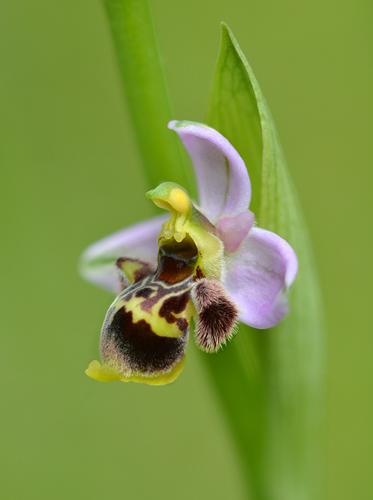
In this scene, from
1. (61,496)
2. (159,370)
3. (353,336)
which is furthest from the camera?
(353,336)

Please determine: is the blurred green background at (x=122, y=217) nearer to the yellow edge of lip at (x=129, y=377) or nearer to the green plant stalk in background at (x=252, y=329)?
the green plant stalk in background at (x=252, y=329)

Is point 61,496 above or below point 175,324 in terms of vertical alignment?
below

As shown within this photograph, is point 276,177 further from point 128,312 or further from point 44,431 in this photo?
point 44,431

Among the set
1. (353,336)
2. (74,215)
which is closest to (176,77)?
(74,215)

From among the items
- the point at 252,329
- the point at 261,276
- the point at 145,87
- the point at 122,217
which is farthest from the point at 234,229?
the point at 122,217

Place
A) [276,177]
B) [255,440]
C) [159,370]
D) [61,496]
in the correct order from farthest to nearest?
[61,496] < [255,440] < [276,177] < [159,370]

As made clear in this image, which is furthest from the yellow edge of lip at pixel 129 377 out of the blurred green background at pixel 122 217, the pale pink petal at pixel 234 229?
the blurred green background at pixel 122 217
